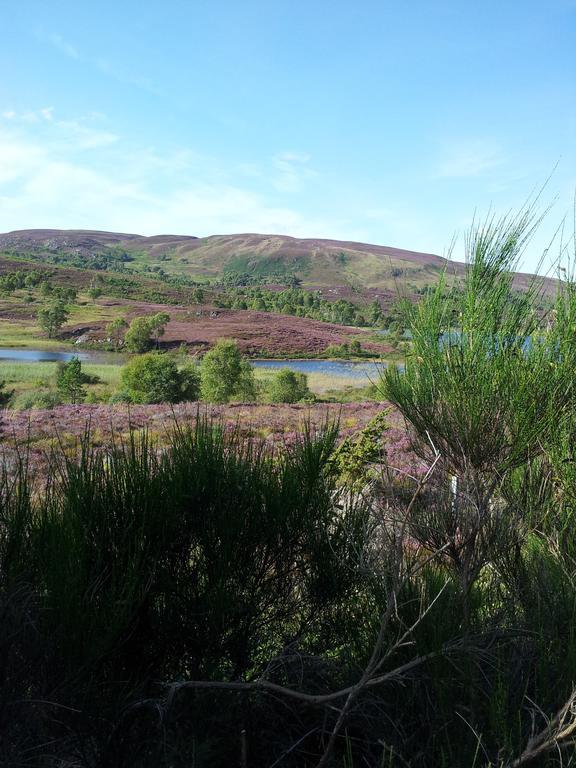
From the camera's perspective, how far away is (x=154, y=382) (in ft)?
96.4

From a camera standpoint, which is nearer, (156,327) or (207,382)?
(207,382)

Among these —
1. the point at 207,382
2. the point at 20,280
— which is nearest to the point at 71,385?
the point at 207,382

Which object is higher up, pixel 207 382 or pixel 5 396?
pixel 207 382

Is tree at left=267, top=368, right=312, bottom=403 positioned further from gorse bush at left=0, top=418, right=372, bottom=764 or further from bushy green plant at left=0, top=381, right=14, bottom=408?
gorse bush at left=0, top=418, right=372, bottom=764

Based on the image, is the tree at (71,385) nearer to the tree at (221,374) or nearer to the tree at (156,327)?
the tree at (221,374)

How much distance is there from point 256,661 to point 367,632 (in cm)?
65

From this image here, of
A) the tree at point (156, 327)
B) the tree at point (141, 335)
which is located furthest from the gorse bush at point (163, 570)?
the tree at point (156, 327)

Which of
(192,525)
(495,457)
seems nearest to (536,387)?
(495,457)

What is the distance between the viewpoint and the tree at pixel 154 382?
29.3 metres

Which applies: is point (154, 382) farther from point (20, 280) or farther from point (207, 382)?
point (20, 280)

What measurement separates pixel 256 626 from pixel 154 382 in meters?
27.0

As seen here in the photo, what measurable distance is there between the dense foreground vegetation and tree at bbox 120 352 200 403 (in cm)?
2563

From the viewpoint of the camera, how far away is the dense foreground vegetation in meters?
2.37

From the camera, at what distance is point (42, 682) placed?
235 centimetres
